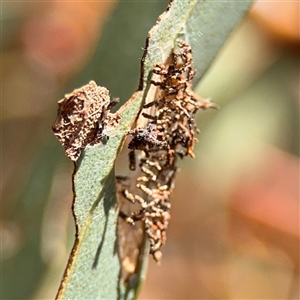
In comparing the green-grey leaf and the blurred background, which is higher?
the green-grey leaf

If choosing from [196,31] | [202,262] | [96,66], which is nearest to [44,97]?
[96,66]

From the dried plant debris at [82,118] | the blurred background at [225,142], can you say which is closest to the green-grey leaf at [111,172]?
the dried plant debris at [82,118]

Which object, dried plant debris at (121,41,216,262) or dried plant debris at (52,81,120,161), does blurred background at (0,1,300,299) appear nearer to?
dried plant debris at (121,41,216,262)

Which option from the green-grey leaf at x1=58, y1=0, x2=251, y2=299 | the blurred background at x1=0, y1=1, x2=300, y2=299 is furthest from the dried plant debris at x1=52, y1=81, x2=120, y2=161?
the blurred background at x1=0, y1=1, x2=300, y2=299

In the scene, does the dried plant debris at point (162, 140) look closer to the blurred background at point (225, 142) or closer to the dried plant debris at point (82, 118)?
the dried plant debris at point (82, 118)

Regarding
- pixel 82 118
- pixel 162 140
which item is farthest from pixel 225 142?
pixel 82 118

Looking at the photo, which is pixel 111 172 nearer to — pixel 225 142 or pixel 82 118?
pixel 82 118
